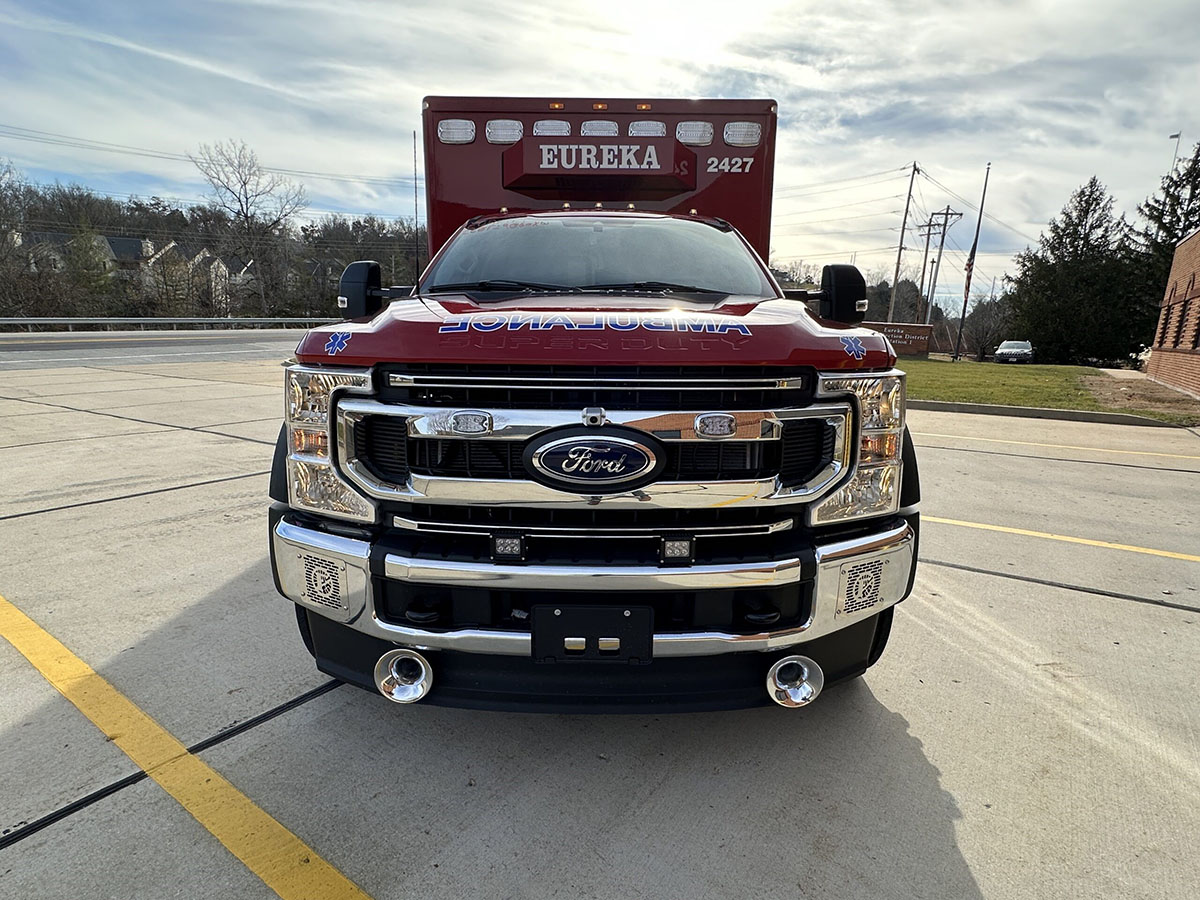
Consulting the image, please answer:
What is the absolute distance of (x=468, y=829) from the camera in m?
2.14

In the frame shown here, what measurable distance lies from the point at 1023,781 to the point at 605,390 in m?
1.84

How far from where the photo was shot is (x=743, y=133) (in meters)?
5.51

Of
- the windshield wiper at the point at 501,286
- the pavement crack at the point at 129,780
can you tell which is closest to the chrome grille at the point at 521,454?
the windshield wiper at the point at 501,286

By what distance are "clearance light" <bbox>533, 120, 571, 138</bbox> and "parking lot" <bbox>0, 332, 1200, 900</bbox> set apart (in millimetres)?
3472

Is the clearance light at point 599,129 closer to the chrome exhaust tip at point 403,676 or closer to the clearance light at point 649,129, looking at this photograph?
the clearance light at point 649,129

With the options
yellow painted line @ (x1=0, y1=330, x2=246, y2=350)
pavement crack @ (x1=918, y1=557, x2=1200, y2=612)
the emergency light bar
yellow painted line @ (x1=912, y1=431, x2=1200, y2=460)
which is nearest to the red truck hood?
pavement crack @ (x1=918, y1=557, x2=1200, y2=612)

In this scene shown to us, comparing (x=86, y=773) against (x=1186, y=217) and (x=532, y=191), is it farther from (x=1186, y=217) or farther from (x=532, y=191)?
(x=1186, y=217)

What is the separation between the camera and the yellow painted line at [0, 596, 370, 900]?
1952mm

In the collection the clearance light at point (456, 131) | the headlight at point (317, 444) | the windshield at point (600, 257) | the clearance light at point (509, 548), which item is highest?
the clearance light at point (456, 131)

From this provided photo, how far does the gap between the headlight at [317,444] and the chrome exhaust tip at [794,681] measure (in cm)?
129

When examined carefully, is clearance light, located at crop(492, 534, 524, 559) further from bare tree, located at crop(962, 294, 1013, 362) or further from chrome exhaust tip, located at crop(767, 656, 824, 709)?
bare tree, located at crop(962, 294, 1013, 362)

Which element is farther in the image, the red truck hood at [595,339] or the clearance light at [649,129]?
the clearance light at [649,129]

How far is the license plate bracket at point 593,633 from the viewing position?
6.82ft

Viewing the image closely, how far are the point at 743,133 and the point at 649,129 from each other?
0.70 m
